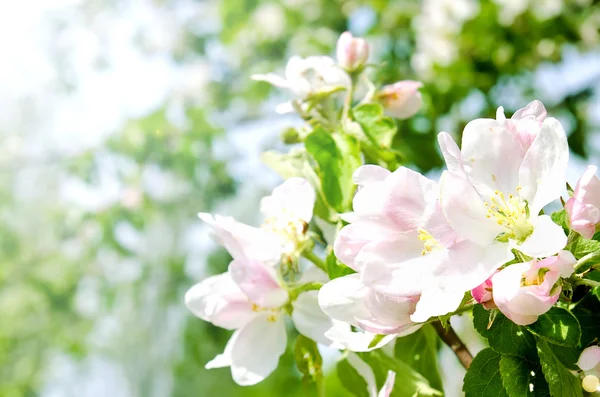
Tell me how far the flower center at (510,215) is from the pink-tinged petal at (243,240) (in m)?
0.20

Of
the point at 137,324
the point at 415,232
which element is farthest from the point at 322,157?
the point at 137,324

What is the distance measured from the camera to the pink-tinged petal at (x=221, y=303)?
1.86ft

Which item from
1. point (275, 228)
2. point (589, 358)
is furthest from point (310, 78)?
point (589, 358)

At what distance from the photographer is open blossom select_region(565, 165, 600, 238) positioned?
1.32 feet

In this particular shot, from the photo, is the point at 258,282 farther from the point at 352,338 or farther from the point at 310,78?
the point at 310,78

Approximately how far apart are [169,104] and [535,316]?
8.52ft

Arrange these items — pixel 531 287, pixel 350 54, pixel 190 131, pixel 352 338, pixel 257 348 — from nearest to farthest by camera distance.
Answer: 1. pixel 531 287
2. pixel 352 338
3. pixel 257 348
4. pixel 350 54
5. pixel 190 131

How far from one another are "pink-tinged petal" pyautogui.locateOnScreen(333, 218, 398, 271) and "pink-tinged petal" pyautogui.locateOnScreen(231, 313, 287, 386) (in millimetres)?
166

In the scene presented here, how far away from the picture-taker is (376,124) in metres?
0.65

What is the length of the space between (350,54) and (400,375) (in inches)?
13.2

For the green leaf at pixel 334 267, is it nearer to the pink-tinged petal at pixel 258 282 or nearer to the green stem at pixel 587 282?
the pink-tinged petal at pixel 258 282

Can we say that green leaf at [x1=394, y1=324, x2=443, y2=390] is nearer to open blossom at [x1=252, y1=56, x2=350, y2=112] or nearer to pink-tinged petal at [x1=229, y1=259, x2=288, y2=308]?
pink-tinged petal at [x1=229, y1=259, x2=288, y2=308]

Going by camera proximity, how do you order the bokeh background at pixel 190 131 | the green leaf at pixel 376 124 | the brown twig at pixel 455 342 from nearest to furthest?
the brown twig at pixel 455 342
the green leaf at pixel 376 124
the bokeh background at pixel 190 131

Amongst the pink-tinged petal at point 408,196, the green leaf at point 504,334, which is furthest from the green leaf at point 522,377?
the pink-tinged petal at point 408,196
